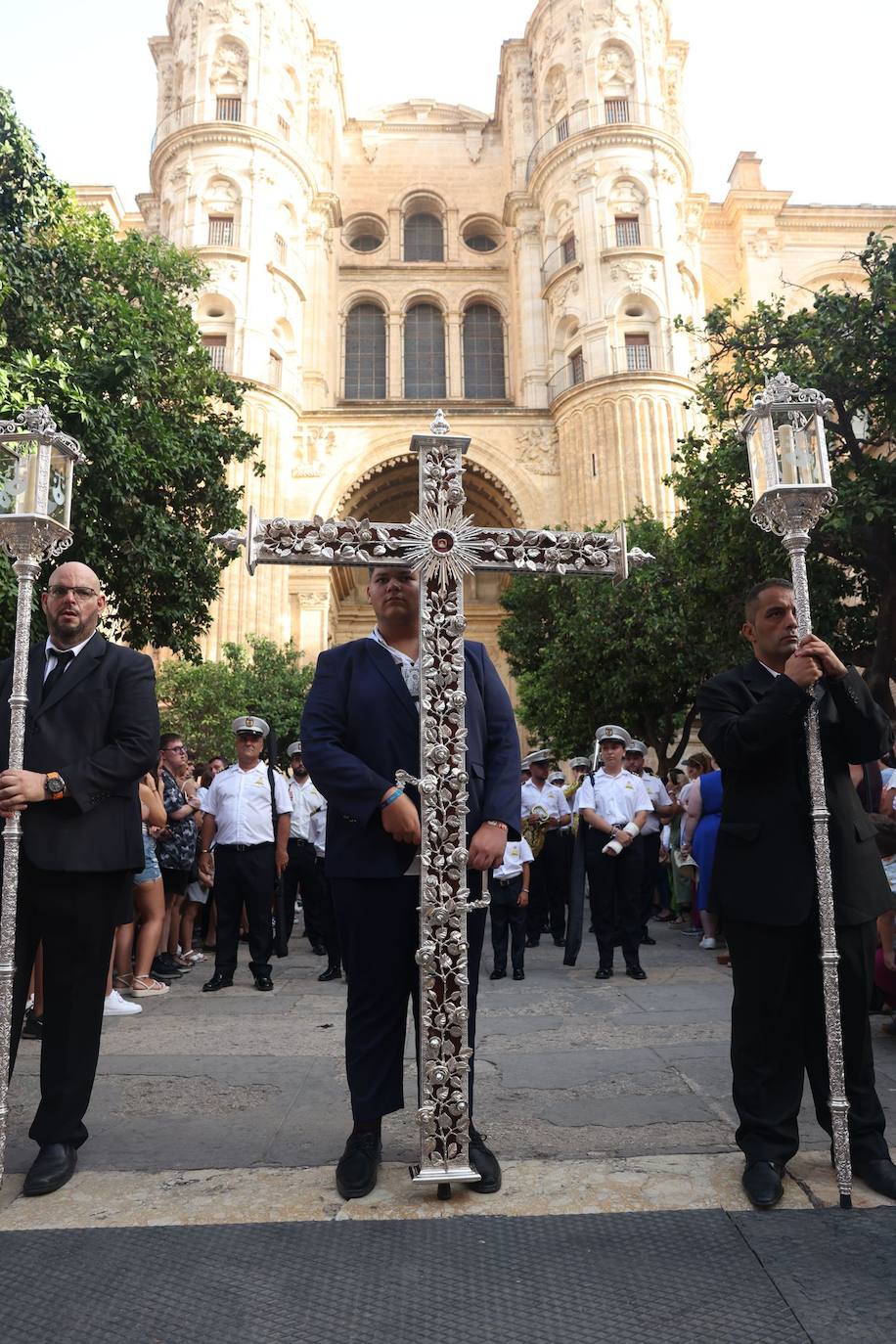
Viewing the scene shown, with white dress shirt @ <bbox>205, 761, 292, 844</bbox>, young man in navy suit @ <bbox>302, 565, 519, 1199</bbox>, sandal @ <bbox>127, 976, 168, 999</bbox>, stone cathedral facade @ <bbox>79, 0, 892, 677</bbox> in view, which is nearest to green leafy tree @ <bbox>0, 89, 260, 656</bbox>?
white dress shirt @ <bbox>205, 761, 292, 844</bbox>

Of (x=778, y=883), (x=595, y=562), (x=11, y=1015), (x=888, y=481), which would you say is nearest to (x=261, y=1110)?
(x=11, y=1015)

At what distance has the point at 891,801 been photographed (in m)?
5.86

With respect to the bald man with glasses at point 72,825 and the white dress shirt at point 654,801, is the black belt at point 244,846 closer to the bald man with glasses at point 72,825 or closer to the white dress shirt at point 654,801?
the white dress shirt at point 654,801

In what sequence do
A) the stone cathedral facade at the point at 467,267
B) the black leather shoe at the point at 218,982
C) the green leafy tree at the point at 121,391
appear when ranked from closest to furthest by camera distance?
1. the black leather shoe at the point at 218,982
2. the green leafy tree at the point at 121,391
3. the stone cathedral facade at the point at 467,267

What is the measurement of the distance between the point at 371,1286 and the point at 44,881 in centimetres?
167

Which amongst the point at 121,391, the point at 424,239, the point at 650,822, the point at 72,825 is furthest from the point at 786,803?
the point at 424,239

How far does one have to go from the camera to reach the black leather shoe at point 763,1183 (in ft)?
8.66

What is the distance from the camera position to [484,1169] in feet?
9.22

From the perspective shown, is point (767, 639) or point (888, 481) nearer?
point (767, 639)

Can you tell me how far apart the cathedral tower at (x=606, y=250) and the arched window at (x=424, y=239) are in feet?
14.3

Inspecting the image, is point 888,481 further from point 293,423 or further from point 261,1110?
point 293,423

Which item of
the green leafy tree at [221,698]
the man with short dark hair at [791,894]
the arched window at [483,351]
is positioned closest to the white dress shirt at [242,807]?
the man with short dark hair at [791,894]

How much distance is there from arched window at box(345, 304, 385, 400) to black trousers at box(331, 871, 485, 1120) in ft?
115

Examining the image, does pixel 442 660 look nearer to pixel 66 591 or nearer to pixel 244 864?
pixel 66 591
